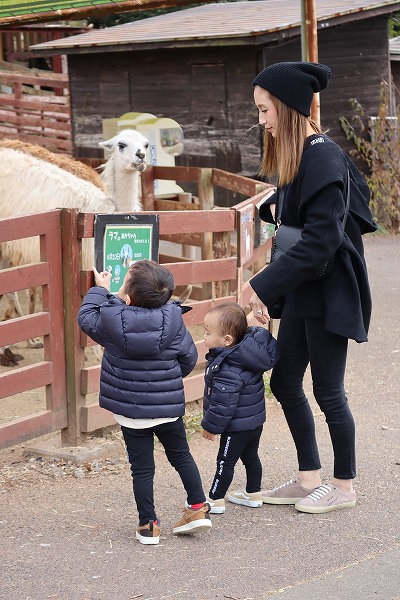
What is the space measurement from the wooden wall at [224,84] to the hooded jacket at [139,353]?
10614 millimetres

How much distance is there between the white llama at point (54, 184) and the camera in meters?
8.11

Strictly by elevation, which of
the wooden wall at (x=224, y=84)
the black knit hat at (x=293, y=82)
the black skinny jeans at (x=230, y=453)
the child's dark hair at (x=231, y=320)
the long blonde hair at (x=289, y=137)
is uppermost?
the wooden wall at (x=224, y=84)

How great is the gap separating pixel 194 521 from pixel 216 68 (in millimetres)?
11767

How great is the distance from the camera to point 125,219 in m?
5.44

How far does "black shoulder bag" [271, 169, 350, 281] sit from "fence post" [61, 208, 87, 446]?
1.25m

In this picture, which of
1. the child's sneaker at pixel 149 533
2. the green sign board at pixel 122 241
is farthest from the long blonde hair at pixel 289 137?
the child's sneaker at pixel 149 533

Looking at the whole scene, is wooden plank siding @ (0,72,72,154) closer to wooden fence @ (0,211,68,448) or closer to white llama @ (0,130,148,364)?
white llama @ (0,130,148,364)

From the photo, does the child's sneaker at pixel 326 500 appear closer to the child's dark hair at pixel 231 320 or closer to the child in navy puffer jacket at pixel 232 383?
the child in navy puffer jacket at pixel 232 383

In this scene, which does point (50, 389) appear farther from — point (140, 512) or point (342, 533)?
point (342, 533)

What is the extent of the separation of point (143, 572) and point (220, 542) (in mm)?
457

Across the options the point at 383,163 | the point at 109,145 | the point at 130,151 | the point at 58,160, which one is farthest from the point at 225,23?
the point at 130,151

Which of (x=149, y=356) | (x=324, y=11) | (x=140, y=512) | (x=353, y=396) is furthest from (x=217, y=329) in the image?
(x=324, y=11)

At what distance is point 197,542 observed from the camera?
4293mm

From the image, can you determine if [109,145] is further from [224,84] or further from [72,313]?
[224,84]
